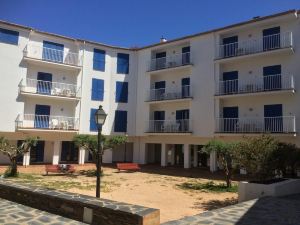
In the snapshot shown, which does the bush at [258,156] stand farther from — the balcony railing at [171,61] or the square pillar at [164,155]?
the square pillar at [164,155]

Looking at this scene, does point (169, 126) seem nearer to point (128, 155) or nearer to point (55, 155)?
point (128, 155)

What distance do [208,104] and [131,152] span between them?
1179 cm

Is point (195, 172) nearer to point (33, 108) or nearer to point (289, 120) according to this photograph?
point (289, 120)

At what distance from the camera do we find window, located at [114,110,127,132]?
32.1 metres

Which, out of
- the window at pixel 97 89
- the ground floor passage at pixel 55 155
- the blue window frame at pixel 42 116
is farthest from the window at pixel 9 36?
the ground floor passage at pixel 55 155

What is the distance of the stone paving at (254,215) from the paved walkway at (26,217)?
2.81 metres

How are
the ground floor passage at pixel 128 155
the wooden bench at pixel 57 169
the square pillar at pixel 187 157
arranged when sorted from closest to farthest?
1. the wooden bench at pixel 57 169
2. the square pillar at pixel 187 157
3. the ground floor passage at pixel 128 155

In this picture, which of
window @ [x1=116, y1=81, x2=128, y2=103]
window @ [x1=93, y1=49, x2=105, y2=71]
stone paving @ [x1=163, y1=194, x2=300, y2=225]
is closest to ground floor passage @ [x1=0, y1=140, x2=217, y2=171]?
window @ [x1=116, y1=81, x2=128, y2=103]

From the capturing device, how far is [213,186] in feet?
61.3

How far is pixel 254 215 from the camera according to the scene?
28.6 feet

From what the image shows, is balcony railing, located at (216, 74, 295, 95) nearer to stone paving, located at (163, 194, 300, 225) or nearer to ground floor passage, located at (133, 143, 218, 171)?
ground floor passage, located at (133, 143, 218, 171)

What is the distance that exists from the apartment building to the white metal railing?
82 millimetres

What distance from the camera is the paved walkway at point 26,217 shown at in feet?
26.0

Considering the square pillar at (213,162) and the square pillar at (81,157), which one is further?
the square pillar at (81,157)
